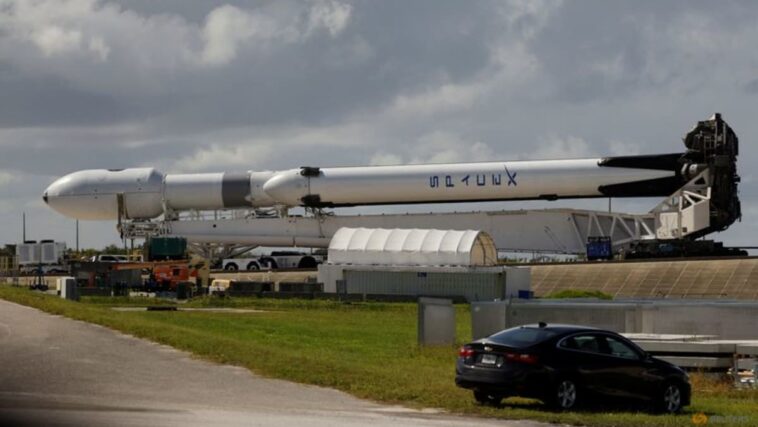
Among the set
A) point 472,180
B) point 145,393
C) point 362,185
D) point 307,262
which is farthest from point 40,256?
point 145,393

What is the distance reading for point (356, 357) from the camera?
2881cm

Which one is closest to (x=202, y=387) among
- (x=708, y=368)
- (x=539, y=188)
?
(x=708, y=368)

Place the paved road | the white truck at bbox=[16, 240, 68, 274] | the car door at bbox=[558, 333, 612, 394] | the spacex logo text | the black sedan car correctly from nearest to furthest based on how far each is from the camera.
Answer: the paved road → the black sedan car → the car door at bbox=[558, 333, 612, 394] → the spacex logo text → the white truck at bbox=[16, 240, 68, 274]

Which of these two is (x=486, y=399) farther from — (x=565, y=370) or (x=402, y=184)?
(x=402, y=184)

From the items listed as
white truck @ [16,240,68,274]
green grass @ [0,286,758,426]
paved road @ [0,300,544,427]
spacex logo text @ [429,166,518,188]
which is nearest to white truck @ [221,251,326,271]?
spacex logo text @ [429,166,518,188]

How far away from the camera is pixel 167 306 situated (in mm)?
49688

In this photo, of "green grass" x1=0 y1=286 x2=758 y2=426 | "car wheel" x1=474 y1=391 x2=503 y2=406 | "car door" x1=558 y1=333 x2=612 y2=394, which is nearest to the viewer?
"car door" x1=558 y1=333 x2=612 y2=394

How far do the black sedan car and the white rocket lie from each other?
46.0 m

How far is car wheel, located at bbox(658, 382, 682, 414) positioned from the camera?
21234 mm

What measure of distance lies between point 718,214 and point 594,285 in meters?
8.56

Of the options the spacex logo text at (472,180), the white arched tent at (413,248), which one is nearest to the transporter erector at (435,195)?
the spacex logo text at (472,180)

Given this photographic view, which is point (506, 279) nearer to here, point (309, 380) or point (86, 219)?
point (86, 219)

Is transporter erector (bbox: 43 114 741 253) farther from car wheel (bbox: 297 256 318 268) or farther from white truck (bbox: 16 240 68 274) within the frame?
white truck (bbox: 16 240 68 274)

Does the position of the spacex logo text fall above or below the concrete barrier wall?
above
